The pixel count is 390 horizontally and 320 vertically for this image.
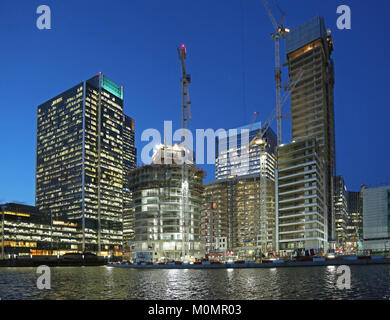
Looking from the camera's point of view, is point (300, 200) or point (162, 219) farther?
point (162, 219)

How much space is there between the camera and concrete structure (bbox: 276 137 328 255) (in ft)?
595

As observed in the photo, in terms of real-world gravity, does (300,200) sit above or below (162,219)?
above

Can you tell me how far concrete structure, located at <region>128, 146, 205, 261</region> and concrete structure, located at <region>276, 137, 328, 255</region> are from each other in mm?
40921

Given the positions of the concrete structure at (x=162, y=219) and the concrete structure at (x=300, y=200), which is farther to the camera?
the concrete structure at (x=162, y=219)

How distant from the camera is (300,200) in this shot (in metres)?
189

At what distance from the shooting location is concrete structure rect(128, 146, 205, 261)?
189000mm

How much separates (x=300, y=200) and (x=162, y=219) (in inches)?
2474

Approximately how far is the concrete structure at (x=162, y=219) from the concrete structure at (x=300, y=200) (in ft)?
134

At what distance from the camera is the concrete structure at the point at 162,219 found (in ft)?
620

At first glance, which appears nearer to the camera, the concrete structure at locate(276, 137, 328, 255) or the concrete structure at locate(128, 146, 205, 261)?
the concrete structure at locate(276, 137, 328, 255)
